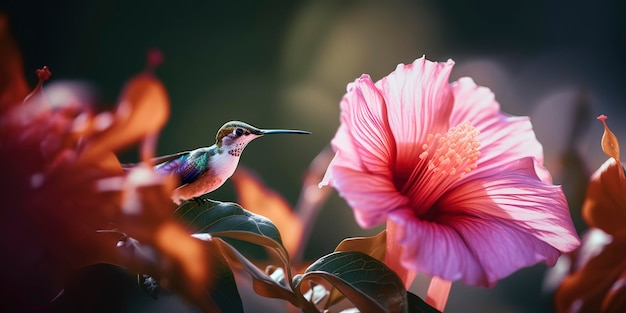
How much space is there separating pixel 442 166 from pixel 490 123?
5 cm

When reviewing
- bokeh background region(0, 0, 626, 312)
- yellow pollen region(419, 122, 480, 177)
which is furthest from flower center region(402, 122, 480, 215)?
bokeh background region(0, 0, 626, 312)

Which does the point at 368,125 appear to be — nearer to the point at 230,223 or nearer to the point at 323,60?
the point at 230,223

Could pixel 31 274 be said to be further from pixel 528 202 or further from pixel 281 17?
pixel 281 17

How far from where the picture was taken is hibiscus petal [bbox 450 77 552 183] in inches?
13.3

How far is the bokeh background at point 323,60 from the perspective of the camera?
498 millimetres

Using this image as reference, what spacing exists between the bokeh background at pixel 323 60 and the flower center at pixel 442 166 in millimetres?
232

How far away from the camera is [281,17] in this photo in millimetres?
549

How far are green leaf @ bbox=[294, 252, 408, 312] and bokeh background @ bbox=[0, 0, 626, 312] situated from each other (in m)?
0.25

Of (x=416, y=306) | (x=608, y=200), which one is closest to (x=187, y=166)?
(x=416, y=306)

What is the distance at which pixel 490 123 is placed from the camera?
0.34m

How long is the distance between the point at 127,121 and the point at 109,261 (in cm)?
6

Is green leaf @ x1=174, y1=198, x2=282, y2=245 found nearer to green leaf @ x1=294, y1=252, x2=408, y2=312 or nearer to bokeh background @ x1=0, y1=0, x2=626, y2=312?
green leaf @ x1=294, y1=252, x2=408, y2=312

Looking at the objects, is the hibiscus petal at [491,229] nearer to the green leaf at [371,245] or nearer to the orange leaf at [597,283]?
the green leaf at [371,245]

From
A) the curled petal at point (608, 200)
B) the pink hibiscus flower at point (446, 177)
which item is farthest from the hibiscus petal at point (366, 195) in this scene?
the curled petal at point (608, 200)
